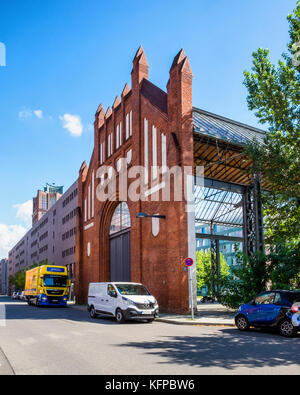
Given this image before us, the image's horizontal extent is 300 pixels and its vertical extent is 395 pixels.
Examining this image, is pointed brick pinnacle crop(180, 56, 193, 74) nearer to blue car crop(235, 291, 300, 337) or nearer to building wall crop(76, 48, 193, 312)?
building wall crop(76, 48, 193, 312)

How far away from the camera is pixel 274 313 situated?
40.0ft

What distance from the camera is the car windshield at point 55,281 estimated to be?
31.2 meters

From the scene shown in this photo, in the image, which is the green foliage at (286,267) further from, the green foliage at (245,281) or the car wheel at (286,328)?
the car wheel at (286,328)

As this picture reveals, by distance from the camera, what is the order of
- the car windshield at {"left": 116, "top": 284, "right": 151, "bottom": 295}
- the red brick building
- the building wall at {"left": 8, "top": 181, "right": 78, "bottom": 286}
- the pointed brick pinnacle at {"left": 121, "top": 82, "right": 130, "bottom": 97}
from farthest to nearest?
the building wall at {"left": 8, "top": 181, "right": 78, "bottom": 286} < the pointed brick pinnacle at {"left": 121, "top": 82, "right": 130, "bottom": 97} < the red brick building < the car windshield at {"left": 116, "top": 284, "right": 151, "bottom": 295}

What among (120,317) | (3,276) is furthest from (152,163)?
(3,276)

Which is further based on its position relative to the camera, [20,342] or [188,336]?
[188,336]

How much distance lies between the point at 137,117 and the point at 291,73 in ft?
42.9

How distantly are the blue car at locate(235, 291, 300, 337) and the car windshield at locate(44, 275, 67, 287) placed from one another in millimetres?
21083

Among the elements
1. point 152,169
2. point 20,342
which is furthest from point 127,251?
point 20,342

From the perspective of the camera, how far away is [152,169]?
24172 millimetres

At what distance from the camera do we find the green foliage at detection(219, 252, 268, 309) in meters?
18.5

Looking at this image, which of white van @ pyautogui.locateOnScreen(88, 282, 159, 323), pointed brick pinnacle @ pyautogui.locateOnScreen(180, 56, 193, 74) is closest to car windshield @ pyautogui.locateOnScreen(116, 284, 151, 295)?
white van @ pyautogui.locateOnScreen(88, 282, 159, 323)

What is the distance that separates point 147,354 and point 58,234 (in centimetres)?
6663

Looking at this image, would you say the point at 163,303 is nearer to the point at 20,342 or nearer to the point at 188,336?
the point at 188,336
